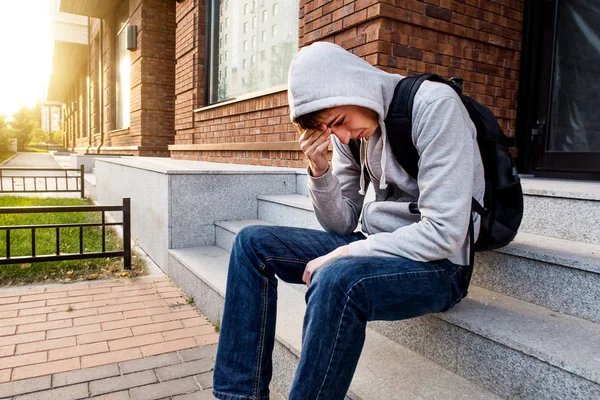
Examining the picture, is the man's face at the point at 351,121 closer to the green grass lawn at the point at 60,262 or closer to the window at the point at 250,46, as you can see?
the green grass lawn at the point at 60,262

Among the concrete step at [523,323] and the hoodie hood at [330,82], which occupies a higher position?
the hoodie hood at [330,82]

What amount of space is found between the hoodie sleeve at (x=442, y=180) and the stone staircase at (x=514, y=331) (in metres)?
0.45

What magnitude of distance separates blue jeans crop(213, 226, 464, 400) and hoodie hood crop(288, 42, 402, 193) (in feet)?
1.69

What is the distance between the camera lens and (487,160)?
1.62 m

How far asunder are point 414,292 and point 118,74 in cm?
1455

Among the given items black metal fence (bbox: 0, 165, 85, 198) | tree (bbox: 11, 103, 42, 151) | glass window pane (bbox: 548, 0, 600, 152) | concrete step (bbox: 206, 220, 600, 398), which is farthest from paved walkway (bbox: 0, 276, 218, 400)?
tree (bbox: 11, 103, 42, 151)

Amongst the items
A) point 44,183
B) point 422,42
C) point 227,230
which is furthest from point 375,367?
point 44,183

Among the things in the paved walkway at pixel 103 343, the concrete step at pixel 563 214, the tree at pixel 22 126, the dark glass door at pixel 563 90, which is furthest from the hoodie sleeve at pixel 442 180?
the tree at pixel 22 126

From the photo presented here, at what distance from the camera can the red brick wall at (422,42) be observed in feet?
11.3

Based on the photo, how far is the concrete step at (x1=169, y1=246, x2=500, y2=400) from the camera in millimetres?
1624

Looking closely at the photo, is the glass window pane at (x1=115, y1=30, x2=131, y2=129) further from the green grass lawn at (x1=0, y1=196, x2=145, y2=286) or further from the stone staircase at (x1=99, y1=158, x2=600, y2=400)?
the stone staircase at (x1=99, y1=158, x2=600, y2=400)

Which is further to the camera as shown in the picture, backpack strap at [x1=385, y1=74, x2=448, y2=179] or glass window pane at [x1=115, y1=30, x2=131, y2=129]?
glass window pane at [x1=115, y1=30, x2=131, y2=129]

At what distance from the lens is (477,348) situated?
1676 millimetres

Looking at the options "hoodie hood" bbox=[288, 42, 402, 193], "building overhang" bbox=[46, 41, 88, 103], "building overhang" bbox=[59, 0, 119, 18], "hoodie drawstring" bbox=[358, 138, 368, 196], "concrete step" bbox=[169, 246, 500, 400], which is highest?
"building overhang" bbox=[46, 41, 88, 103]
